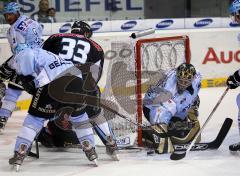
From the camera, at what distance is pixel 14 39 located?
5535mm

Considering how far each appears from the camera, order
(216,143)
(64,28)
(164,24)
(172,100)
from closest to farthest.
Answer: (172,100) < (216,143) < (64,28) < (164,24)

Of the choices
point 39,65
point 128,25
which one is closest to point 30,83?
point 39,65

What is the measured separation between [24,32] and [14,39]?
0.12m

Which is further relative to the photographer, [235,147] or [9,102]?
[9,102]

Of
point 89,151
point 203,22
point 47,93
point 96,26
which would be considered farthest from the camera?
point 203,22

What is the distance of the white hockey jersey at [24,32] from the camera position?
5.49 meters

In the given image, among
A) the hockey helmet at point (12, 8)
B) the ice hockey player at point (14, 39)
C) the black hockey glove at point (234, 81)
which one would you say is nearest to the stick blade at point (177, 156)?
the black hockey glove at point (234, 81)

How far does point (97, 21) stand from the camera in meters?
7.57

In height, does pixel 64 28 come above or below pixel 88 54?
below

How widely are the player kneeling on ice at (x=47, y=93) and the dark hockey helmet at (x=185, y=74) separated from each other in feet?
2.42

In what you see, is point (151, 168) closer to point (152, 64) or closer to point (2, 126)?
point (152, 64)

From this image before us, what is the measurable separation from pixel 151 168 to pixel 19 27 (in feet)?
6.44

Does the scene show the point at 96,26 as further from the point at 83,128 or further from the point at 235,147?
the point at 83,128

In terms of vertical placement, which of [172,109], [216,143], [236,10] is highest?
[236,10]
